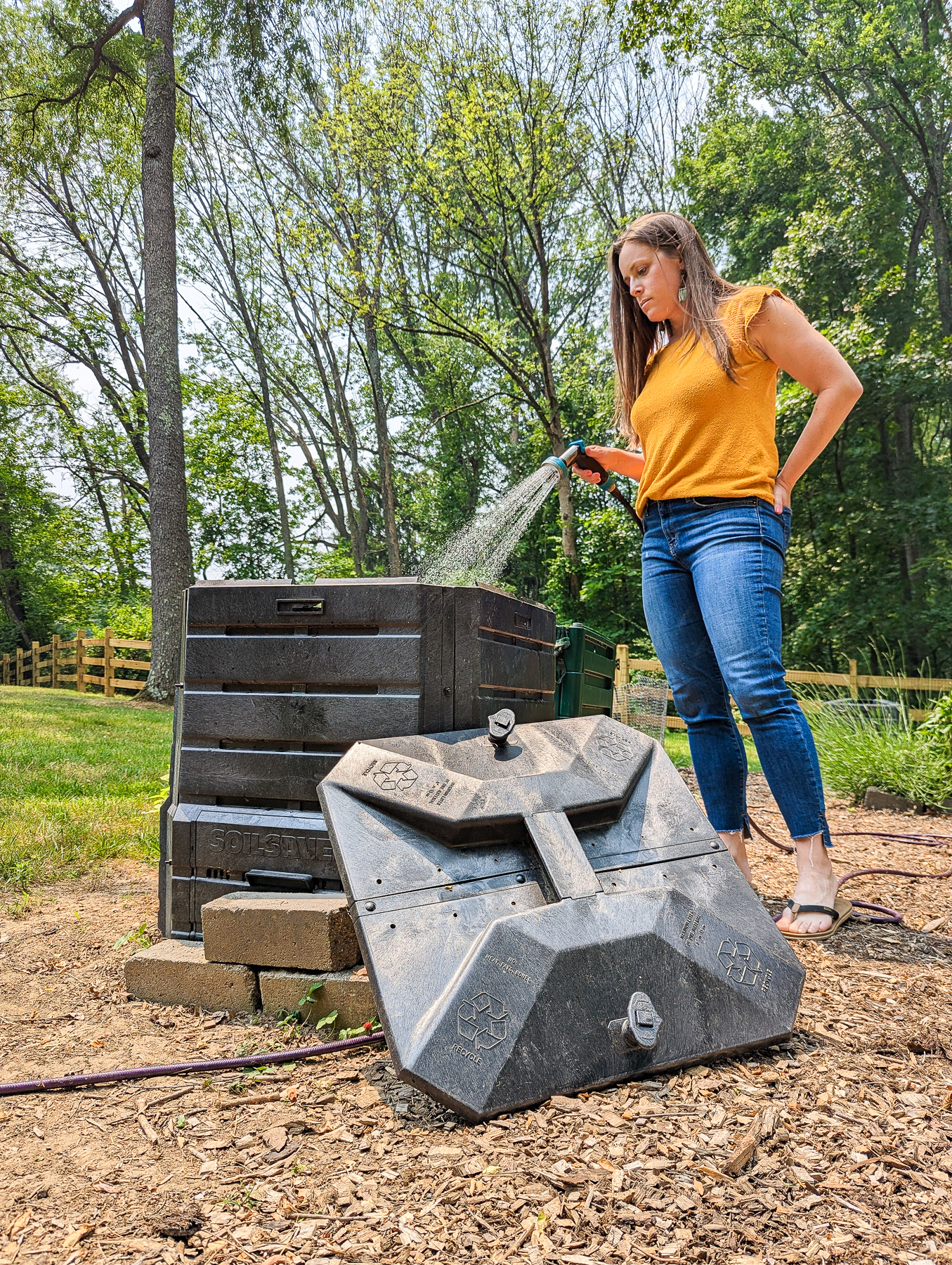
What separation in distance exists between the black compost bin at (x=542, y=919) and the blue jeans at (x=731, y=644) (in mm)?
300

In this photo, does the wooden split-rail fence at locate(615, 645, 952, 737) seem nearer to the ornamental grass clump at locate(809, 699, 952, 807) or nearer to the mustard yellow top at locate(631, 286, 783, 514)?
the ornamental grass clump at locate(809, 699, 952, 807)

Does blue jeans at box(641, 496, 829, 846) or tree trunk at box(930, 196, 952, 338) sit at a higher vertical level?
tree trunk at box(930, 196, 952, 338)

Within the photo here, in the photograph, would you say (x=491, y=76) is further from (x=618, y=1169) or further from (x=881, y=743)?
(x=618, y=1169)

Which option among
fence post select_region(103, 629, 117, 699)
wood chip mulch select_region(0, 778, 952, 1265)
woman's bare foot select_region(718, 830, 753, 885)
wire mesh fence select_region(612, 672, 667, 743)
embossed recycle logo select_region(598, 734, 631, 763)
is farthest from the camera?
fence post select_region(103, 629, 117, 699)

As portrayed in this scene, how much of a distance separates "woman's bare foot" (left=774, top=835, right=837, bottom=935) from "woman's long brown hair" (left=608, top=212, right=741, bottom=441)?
126cm

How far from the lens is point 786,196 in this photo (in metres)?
16.4

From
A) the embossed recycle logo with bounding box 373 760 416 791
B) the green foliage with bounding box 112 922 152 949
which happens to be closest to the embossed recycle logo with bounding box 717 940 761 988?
the embossed recycle logo with bounding box 373 760 416 791

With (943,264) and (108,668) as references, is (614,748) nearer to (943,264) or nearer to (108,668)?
(108,668)

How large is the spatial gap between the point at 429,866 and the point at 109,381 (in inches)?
804

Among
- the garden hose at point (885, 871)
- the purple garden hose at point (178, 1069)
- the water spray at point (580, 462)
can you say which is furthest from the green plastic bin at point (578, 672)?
the purple garden hose at point (178, 1069)

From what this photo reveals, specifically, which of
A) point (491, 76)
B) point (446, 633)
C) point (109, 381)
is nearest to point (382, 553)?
point (109, 381)

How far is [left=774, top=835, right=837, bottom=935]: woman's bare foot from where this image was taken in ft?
6.70

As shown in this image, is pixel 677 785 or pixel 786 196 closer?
pixel 677 785

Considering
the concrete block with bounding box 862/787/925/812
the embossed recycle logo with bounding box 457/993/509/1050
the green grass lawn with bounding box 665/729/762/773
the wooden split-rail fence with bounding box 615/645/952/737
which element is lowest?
the green grass lawn with bounding box 665/729/762/773
